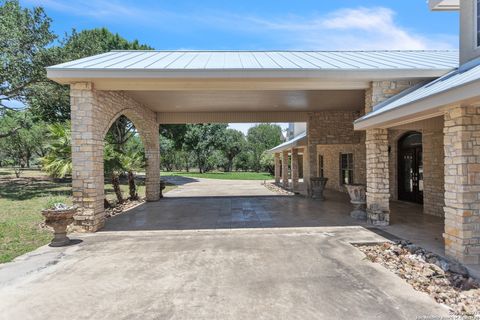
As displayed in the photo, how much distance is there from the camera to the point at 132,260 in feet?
17.8

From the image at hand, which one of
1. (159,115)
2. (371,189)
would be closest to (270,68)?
(371,189)

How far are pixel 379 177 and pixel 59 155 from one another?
9.17 metres

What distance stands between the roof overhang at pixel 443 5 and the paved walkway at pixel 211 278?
568cm

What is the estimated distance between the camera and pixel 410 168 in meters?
11.4

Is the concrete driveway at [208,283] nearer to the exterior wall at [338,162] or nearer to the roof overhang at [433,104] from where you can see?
the roof overhang at [433,104]

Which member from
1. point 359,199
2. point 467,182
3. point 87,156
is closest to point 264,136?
point 359,199

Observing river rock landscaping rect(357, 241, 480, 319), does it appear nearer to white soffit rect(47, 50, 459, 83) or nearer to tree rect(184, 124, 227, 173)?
white soffit rect(47, 50, 459, 83)

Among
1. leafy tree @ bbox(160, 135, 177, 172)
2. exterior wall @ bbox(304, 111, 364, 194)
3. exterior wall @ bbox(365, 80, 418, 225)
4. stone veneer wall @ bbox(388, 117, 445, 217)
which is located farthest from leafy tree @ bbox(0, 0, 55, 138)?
leafy tree @ bbox(160, 135, 177, 172)

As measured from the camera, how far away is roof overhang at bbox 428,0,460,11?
7344mm

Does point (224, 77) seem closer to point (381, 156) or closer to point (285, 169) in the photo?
point (381, 156)

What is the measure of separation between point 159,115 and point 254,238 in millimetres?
9465

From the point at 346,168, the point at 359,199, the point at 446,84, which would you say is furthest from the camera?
the point at 346,168

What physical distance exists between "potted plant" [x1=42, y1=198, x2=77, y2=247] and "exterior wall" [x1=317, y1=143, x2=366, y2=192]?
12595 millimetres

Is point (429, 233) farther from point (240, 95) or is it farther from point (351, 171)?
point (351, 171)
